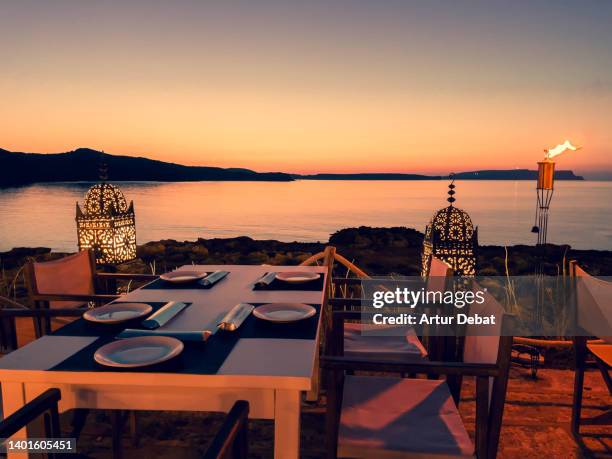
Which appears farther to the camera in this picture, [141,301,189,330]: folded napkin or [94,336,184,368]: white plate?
[141,301,189,330]: folded napkin

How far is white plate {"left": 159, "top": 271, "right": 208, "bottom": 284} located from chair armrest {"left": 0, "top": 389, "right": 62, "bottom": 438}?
1.24 m

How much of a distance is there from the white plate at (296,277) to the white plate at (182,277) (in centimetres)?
49

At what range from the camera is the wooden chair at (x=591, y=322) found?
2.08 meters

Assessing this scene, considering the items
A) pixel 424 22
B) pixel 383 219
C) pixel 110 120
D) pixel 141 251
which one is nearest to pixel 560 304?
pixel 424 22

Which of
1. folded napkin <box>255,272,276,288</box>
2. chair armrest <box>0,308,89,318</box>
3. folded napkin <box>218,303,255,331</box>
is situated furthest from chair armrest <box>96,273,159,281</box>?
folded napkin <box>218,303,255,331</box>

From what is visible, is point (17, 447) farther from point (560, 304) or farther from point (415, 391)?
point (560, 304)

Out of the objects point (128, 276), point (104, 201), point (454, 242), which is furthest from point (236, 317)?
point (104, 201)

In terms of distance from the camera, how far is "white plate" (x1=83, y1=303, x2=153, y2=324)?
5.52ft

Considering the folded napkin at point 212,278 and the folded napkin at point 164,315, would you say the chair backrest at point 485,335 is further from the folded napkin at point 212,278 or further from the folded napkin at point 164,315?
the folded napkin at point 212,278

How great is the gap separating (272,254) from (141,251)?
Answer: 4111 millimetres

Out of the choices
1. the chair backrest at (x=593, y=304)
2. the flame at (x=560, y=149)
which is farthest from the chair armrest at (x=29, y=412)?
the flame at (x=560, y=149)

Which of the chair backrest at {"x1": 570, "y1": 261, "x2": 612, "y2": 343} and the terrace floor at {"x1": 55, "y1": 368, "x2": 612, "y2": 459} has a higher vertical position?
the chair backrest at {"x1": 570, "y1": 261, "x2": 612, "y2": 343}

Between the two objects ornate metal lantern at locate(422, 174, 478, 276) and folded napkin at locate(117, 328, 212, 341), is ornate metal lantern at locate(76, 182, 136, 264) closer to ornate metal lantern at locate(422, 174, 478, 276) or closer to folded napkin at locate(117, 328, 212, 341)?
folded napkin at locate(117, 328, 212, 341)

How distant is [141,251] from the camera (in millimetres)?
12984
